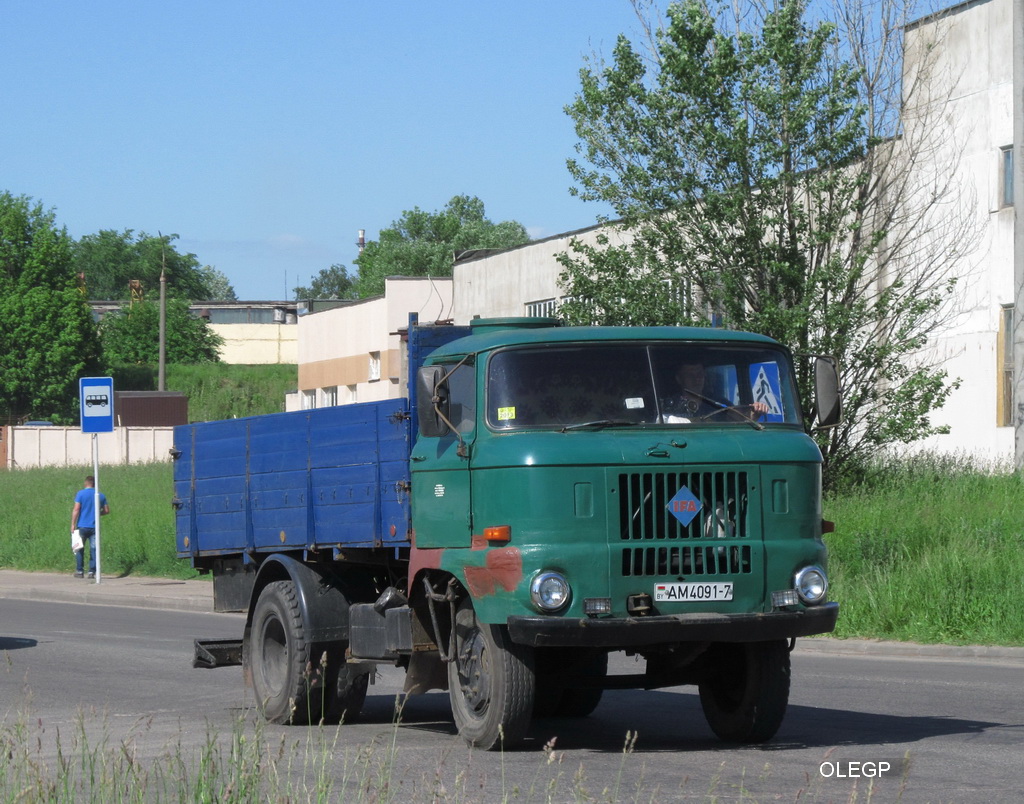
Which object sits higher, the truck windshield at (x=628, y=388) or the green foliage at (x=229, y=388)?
the green foliage at (x=229, y=388)

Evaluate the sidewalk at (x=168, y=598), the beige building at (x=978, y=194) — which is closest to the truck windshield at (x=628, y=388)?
the sidewalk at (x=168, y=598)

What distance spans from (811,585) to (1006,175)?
2083cm

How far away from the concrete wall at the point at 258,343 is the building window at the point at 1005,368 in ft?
308

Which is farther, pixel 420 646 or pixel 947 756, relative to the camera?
pixel 420 646

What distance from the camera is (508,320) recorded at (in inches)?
399

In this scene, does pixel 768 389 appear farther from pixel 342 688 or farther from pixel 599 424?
pixel 342 688

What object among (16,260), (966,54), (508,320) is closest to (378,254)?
(16,260)

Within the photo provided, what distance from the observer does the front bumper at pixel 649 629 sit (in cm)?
845

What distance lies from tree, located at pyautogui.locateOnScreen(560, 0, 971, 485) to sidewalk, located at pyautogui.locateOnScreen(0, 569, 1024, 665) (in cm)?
599

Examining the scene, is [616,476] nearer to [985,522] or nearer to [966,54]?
[985,522]

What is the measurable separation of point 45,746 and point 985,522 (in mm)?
13274

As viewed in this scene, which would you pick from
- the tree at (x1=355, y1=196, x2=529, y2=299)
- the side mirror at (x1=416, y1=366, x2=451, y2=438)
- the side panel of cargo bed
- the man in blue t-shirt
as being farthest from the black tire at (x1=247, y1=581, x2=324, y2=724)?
the tree at (x1=355, y1=196, x2=529, y2=299)

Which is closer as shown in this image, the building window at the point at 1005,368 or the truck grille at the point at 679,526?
the truck grille at the point at 679,526

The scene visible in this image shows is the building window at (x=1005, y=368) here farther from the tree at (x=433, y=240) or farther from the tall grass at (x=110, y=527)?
the tree at (x=433, y=240)
